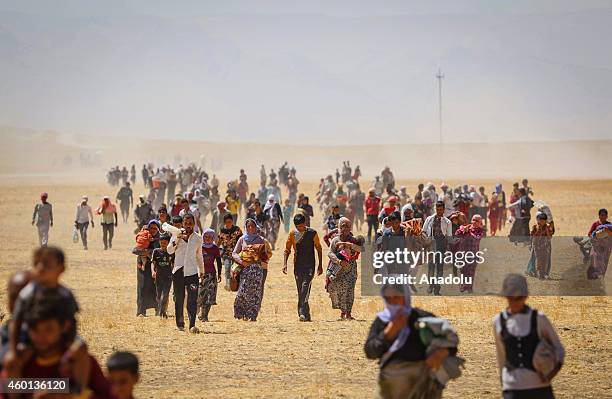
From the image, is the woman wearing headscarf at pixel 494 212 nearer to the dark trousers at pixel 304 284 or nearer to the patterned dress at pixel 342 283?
the patterned dress at pixel 342 283

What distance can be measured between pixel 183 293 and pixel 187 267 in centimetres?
42

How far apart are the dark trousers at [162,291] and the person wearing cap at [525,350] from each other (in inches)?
385

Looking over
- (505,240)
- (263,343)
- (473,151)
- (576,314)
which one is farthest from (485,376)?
(473,151)

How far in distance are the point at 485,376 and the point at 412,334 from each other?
5.27 meters

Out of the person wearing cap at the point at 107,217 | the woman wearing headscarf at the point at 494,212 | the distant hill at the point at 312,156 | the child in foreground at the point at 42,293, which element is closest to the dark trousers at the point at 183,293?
the child in foreground at the point at 42,293

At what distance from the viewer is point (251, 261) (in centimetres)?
1730

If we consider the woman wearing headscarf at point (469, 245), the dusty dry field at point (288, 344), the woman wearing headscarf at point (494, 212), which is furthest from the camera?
the woman wearing headscarf at point (494, 212)

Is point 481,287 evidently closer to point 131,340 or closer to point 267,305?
point 267,305

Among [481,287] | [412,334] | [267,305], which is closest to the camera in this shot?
[412,334]

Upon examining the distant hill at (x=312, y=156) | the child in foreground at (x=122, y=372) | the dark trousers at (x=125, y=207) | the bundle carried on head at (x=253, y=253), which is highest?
the distant hill at (x=312, y=156)

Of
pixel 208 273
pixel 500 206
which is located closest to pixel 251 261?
pixel 208 273

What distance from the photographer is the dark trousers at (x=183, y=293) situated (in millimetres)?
16078

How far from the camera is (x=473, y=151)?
16612 centimetres

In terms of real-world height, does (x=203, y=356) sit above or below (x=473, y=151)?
below
